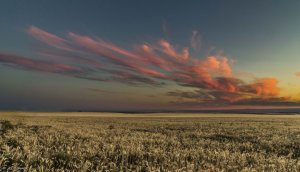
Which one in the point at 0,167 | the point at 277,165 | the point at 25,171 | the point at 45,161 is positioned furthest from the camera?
the point at 277,165

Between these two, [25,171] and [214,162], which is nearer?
[25,171]

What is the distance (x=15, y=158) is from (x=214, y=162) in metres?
7.37

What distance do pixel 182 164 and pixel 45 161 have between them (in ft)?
15.6

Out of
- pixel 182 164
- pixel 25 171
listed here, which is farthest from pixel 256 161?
pixel 25 171

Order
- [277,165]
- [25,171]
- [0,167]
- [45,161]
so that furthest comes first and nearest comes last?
[277,165], [45,161], [0,167], [25,171]

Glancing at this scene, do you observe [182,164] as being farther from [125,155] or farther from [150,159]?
[125,155]

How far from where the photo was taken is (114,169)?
8.98 m

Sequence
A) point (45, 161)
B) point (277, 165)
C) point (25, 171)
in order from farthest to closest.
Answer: point (277, 165), point (45, 161), point (25, 171)

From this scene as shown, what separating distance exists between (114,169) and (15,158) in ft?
12.8

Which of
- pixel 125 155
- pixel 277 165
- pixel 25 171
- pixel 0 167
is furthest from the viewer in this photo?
pixel 125 155

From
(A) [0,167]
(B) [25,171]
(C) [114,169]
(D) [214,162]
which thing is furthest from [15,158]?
(D) [214,162]

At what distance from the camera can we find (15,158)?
1015 centimetres

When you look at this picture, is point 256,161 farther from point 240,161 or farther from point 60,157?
point 60,157

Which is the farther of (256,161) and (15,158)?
(256,161)
